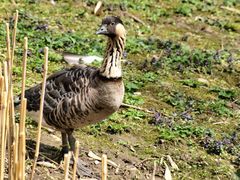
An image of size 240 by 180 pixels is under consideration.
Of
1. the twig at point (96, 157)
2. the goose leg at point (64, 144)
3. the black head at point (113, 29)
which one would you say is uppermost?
the black head at point (113, 29)

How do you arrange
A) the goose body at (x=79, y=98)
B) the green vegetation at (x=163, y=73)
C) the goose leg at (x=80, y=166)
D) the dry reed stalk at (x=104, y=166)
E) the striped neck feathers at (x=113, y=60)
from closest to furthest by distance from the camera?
the dry reed stalk at (x=104, y=166)
the goose body at (x=79, y=98)
the striped neck feathers at (x=113, y=60)
the goose leg at (x=80, y=166)
the green vegetation at (x=163, y=73)

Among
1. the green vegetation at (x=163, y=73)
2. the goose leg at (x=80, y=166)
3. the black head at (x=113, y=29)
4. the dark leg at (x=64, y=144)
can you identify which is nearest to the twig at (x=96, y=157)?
the green vegetation at (x=163, y=73)

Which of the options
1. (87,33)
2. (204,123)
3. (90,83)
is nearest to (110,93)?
(90,83)

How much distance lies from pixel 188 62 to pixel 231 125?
5.50ft

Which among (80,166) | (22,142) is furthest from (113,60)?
(22,142)

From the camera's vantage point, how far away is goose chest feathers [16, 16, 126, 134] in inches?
214

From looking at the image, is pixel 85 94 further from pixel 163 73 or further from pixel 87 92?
pixel 163 73

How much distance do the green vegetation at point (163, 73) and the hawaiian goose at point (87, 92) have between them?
655 millimetres

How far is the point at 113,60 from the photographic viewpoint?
18.3 feet

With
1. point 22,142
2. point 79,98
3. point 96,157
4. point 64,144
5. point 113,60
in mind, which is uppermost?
point 22,142

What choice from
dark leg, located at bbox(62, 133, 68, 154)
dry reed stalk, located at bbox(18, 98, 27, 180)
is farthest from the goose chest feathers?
dry reed stalk, located at bbox(18, 98, 27, 180)

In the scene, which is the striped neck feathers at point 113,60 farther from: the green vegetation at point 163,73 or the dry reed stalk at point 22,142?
the dry reed stalk at point 22,142

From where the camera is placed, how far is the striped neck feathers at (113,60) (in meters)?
5.54

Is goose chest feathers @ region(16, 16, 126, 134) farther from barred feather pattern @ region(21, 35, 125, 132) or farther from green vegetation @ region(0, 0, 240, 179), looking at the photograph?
green vegetation @ region(0, 0, 240, 179)
